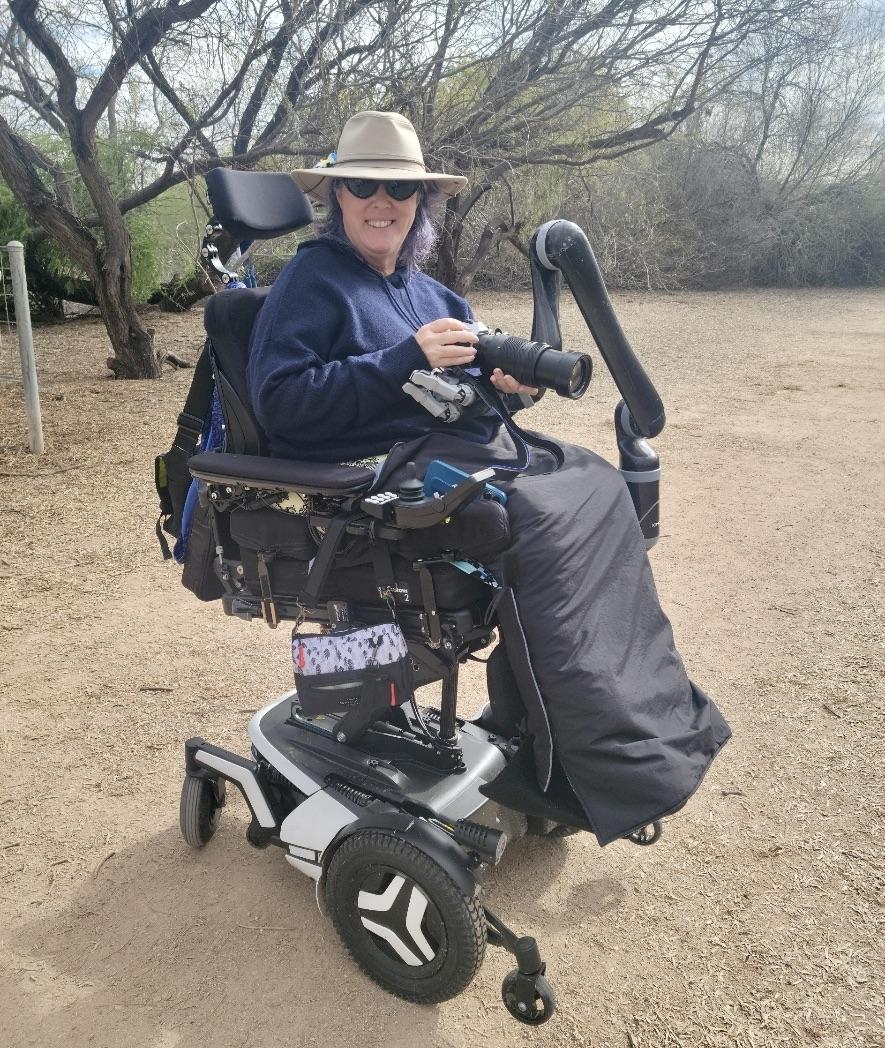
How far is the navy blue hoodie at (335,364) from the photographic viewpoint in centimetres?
218

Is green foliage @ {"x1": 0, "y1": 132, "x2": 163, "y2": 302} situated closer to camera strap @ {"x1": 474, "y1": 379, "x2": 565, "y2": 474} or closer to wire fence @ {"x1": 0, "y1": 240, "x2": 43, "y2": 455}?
wire fence @ {"x1": 0, "y1": 240, "x2": 43, "y2": 455}

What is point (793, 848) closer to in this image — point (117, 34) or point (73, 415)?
point (73, 415)

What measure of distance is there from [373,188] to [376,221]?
8 cm

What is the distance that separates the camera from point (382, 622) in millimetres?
2184

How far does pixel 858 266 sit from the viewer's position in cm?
1675

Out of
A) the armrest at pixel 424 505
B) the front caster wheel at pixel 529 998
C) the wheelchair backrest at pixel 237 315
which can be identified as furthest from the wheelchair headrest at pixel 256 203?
the front caster wheel at pixel 529 998

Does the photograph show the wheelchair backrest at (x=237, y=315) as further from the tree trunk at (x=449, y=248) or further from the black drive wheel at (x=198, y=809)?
the tree trunk at (x=449, y=248)

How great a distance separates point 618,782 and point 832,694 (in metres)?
1.72

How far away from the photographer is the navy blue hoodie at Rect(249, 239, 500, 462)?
2.18 m

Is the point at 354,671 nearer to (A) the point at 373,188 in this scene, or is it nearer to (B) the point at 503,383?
(B) the point at 503,383

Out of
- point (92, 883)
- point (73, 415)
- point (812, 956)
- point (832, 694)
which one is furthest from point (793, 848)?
point (73, 415)

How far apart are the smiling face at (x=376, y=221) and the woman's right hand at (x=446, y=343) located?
1.43ft

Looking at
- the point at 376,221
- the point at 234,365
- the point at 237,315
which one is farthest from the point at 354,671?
the point at 376,221

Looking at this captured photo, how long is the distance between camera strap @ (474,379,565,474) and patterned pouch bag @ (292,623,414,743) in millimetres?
494
